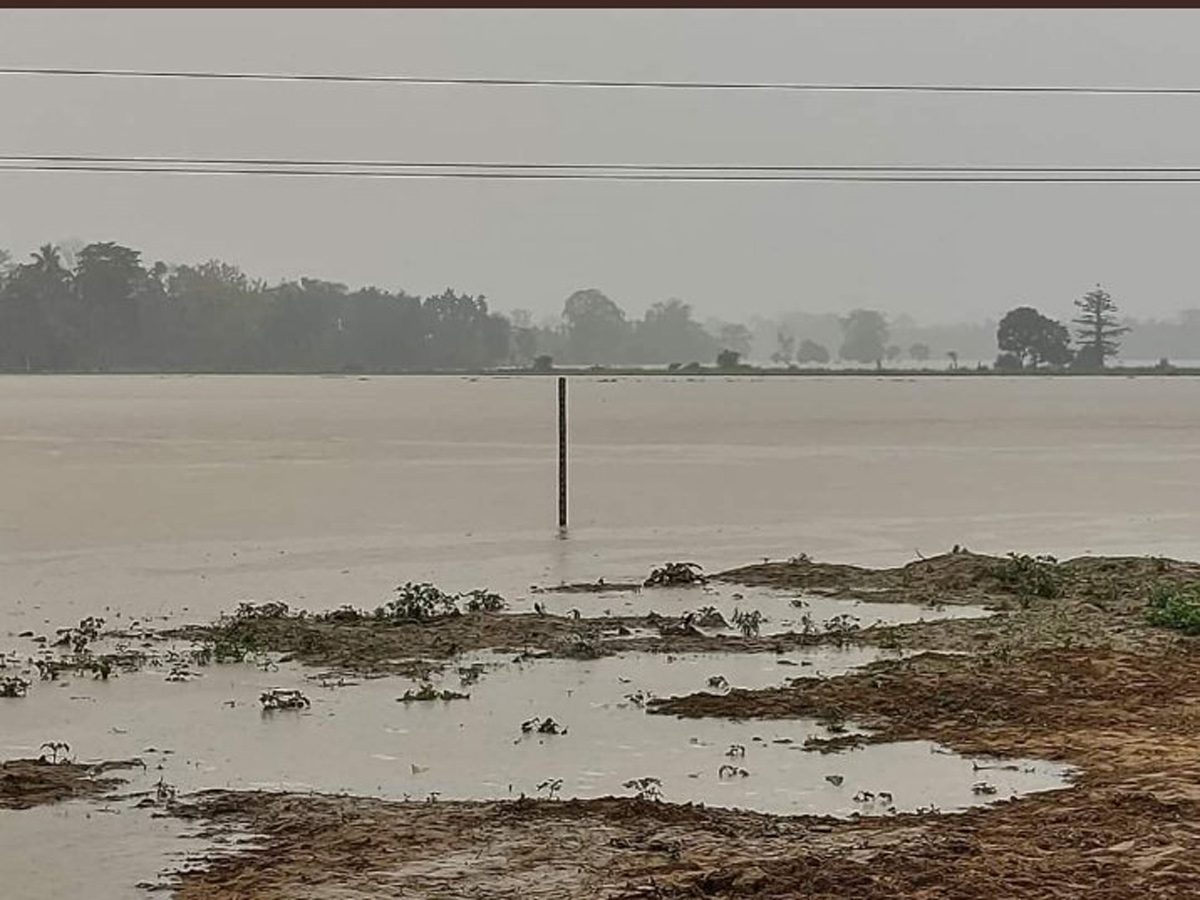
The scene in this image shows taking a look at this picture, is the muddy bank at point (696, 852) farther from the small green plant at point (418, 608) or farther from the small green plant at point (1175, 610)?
the small green plant at point (418, 608)

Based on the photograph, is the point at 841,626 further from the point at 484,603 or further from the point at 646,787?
the point at 646,787

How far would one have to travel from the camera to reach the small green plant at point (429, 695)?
1216 cm

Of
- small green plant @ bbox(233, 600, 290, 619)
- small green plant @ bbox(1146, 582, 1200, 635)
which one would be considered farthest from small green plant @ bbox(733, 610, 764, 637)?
small green plant @ bbox(233, 600, 290, 619)

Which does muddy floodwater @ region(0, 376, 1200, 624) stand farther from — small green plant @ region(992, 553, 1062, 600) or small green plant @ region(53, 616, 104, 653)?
small green plant @ region(992, 553, 1062, 600)

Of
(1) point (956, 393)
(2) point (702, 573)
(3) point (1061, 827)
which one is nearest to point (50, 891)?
(3) point (1061, 827)

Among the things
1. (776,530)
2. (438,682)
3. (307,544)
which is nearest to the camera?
(438,682)

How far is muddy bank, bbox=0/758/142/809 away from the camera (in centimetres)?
929

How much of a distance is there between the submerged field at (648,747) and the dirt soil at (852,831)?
2 centimetres

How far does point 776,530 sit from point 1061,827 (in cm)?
2087

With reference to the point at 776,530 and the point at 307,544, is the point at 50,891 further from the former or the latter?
the point at 776,530

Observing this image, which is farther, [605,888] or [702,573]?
[702,573]

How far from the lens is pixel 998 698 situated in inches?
452

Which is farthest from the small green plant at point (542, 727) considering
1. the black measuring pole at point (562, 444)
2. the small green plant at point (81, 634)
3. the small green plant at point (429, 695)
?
the black measuring pole at point (562, 444)

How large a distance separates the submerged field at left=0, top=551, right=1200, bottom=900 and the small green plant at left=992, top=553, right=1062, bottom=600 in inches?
3.1
